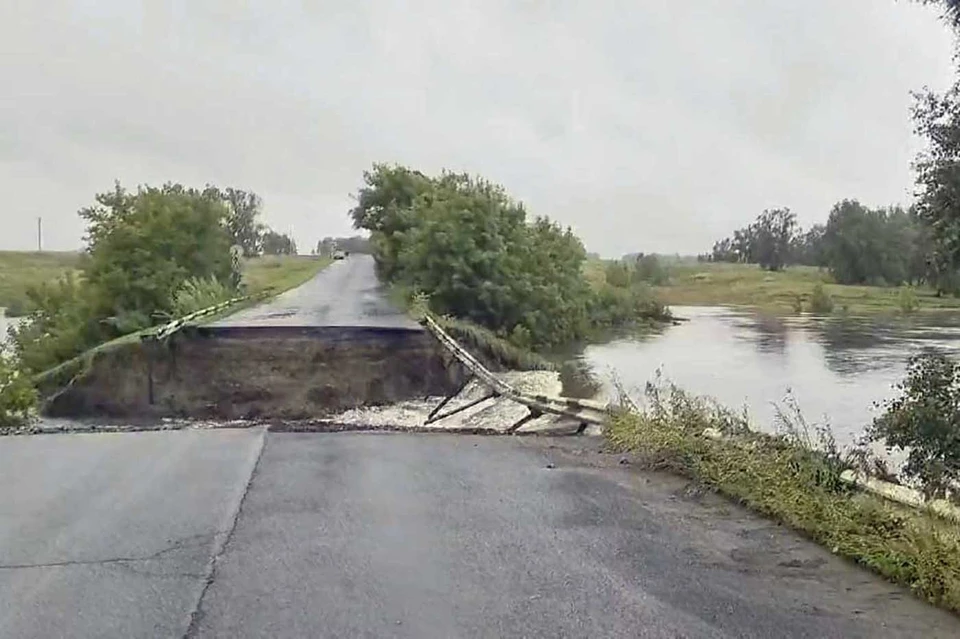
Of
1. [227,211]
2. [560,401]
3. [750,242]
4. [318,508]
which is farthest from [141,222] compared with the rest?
[750,242]

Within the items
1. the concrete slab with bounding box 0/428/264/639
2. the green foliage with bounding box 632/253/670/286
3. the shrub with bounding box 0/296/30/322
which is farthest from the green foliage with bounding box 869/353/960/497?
the green foliage with bounding box 632/253/670/286

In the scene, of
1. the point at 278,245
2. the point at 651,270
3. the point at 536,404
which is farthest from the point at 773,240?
the point at 536,404

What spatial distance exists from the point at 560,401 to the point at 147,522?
8568 mm

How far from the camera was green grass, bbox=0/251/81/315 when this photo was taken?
76637mm

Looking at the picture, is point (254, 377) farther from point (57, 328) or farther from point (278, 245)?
point (278, 245)

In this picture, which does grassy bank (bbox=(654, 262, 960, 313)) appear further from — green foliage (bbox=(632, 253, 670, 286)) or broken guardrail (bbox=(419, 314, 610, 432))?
broken guardrail (bbox=(419, 314, 610, 432))

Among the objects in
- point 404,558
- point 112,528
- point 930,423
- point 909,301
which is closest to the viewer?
point 404,558

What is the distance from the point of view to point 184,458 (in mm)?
10133

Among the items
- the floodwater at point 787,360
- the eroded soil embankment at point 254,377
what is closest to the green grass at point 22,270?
the floodwater at point 787,360

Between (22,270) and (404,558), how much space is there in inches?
4152

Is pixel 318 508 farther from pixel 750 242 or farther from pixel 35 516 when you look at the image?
pixel 750 242

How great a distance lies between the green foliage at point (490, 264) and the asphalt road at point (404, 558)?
30.9 m

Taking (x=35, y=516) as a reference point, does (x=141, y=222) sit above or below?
above

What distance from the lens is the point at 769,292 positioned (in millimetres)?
90375
